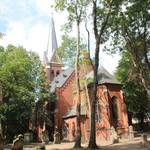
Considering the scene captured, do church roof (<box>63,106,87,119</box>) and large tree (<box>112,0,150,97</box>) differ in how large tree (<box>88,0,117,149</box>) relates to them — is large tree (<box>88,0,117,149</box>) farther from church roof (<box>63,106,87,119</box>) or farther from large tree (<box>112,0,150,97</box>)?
church roof (<box>63,106,87,119</box>)

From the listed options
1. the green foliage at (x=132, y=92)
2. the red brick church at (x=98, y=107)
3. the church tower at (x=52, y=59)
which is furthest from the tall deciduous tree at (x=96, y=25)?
the church tower at (x=52, y=59)

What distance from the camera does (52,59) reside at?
7094 cm

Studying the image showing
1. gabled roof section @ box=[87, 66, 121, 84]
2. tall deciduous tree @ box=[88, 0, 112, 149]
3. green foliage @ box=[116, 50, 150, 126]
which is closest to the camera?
tall deciduous tree @ box=[88, 0, 112, 149]

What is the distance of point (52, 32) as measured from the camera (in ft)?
240

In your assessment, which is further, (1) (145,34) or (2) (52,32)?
(2) (52,32)

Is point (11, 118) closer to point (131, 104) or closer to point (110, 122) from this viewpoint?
point (110, 122)

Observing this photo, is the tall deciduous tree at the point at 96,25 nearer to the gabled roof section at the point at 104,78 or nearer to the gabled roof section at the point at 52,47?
the gabled roof section at the point at 104,78

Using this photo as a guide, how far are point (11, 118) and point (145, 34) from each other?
22.7 metres

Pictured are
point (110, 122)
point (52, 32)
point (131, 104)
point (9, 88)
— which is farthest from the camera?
point (52, 32)

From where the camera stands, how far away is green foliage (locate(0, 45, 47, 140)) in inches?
1756

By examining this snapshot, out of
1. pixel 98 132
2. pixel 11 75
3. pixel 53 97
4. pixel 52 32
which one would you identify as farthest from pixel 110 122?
pixel 52 32

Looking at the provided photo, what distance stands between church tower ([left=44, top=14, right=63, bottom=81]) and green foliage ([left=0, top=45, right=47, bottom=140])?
832 inches

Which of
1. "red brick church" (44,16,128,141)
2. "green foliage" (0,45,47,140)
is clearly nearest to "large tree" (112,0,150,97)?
"red brick church" (44,16,128,141)

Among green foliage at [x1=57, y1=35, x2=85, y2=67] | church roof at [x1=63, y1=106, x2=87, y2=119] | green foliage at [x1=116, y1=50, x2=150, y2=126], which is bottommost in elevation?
church roof at [x1=63, y1=106, x2=87, y2=119]
